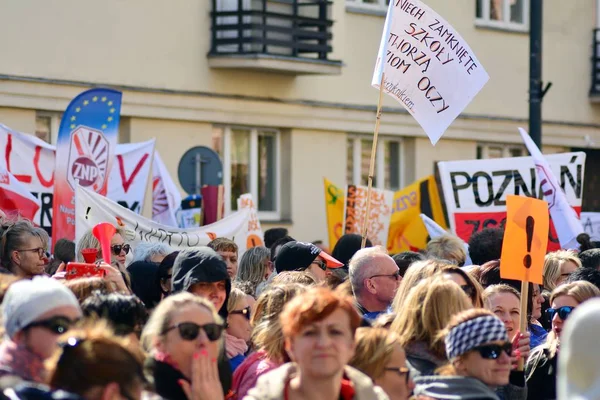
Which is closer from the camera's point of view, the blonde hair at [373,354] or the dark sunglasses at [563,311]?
the blonde hair at [373,354]

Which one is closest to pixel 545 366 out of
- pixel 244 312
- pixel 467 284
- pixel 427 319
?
pixel 467 284

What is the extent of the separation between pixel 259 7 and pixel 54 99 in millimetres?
3566

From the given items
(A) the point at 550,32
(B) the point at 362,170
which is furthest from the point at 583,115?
(B) the point at 362,170

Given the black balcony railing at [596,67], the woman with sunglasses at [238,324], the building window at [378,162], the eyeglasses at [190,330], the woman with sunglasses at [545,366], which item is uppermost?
the black balcony railing at [596,67]

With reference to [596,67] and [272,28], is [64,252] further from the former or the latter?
[596,67]

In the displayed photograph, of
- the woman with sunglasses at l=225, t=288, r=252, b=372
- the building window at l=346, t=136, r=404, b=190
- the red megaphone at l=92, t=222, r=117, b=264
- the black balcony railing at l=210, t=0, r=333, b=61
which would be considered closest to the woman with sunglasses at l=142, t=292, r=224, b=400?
the woman with sunglasses at l=225, t=288, r=252, b=372

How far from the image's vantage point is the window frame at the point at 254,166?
19.8 metres

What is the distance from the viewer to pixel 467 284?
7.24m

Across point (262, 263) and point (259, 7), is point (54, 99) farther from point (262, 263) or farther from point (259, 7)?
point (262, 263)

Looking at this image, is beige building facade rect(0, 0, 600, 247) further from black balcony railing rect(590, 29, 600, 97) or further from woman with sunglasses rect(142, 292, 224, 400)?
woman with sunglasses rect(142, 292, 224, 400)

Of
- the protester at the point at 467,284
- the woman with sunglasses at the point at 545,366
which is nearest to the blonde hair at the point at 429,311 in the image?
the protester at the point at 467,284

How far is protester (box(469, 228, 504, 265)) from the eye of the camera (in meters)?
10.8

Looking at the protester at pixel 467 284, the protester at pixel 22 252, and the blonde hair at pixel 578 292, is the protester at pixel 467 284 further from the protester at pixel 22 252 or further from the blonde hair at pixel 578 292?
the protester at pixel 22 252

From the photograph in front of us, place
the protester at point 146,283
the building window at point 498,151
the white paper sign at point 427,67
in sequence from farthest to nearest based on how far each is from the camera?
the building window at point 498,151, the white paper sign at point 427,67, the protester at point 146,283
